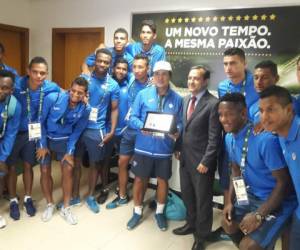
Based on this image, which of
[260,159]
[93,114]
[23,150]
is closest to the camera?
[260,159]

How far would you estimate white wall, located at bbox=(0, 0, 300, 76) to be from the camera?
3.67 m

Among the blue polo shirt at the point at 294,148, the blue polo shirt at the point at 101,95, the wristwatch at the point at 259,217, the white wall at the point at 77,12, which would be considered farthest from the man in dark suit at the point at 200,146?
the white wall at the point at 77,12

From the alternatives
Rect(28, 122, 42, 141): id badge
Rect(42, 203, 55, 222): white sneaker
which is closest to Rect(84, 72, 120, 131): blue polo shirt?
Rect(28, 122, 42, 141): id badge

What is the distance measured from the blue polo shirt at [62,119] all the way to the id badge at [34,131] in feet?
0.20

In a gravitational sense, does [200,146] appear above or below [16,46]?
below

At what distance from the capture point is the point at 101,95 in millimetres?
3113

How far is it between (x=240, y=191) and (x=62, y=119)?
172cm

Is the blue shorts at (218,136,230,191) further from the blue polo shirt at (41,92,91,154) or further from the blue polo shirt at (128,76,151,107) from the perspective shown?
the blue polo shirt at (41,92,91,154)

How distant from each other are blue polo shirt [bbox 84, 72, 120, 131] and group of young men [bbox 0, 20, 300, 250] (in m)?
0.01

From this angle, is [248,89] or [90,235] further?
[90,235]

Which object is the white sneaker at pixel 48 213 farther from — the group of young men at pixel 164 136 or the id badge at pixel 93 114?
the id badge at pixel 93 114

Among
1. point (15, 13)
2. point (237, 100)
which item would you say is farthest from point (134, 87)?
point (15, 13)

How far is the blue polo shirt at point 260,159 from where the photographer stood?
1.77 meters

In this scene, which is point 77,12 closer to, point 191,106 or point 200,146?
point 191,106
